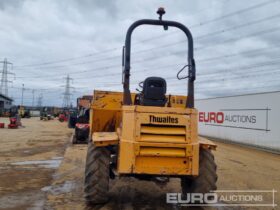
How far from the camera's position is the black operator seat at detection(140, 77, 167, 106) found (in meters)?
6.78

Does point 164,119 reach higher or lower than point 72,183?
higher

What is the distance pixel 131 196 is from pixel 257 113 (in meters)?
14.2

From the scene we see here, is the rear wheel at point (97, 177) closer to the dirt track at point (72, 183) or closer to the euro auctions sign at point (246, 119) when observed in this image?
the dirt track at point (72, 183)

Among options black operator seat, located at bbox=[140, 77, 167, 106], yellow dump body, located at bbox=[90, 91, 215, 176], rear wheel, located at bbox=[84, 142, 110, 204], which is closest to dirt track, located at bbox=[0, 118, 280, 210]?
rear wheel, located at bbox=[84, 142, 110, 204]

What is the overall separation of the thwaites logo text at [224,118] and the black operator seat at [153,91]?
14.8 metres

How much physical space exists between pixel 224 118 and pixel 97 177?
62.6 ft

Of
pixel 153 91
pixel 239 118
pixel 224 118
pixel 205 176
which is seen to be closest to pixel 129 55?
pixel 153 91

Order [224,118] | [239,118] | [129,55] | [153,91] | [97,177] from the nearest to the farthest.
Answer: [97,177] → [153,91] → [129,55] → [239,118] → [224,118]

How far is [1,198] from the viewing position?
741 centimetres

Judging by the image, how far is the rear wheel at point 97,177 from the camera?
6551 millimetres

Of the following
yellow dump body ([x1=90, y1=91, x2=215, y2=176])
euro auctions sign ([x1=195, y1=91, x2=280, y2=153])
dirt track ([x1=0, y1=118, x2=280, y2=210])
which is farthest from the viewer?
euro auctions sign ([x1=195, y1=91, x2=280, y2=153])

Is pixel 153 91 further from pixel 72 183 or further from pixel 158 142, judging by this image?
pixel 72 183

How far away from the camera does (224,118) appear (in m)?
24.5

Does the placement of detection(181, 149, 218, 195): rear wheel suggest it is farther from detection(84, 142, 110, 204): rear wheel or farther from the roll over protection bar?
detection(84, 142, 110, 204): rear wheel
